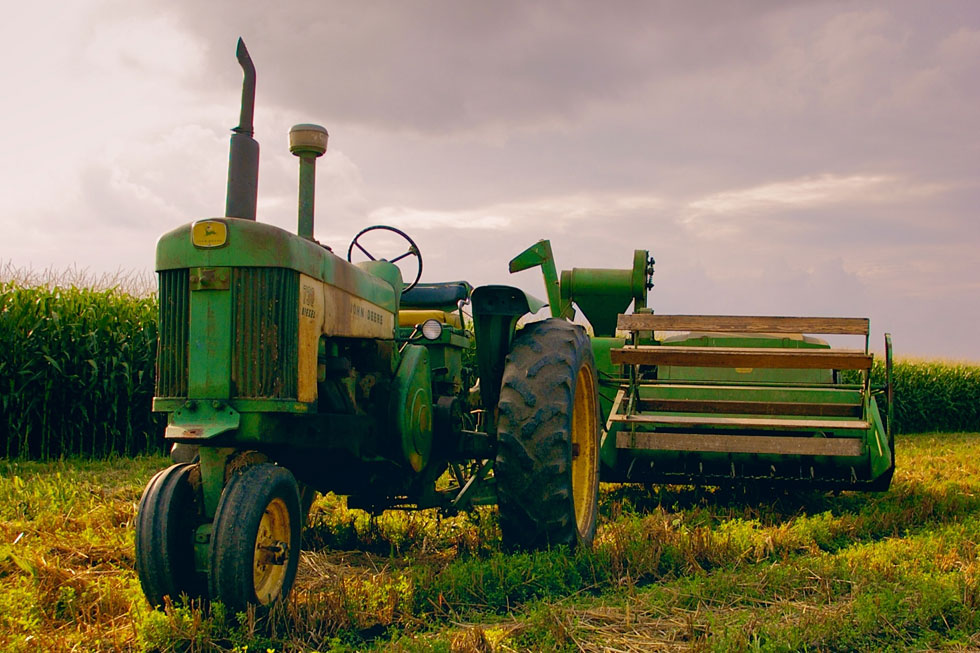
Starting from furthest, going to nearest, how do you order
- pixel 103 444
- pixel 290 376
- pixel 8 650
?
pixel 103 444
pixel 290 376
pixel 8 650

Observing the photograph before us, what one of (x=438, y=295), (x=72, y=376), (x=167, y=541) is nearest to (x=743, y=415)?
(x=438, y=295)

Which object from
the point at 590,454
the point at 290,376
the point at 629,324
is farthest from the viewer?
the point at 629,324

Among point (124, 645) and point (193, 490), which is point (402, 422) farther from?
point (124, 645)

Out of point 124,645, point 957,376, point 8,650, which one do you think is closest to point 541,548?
point 124,645

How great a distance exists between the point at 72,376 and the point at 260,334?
22.2ft

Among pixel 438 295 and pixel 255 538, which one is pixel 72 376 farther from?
pixel 255 538

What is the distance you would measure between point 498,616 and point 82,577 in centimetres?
197

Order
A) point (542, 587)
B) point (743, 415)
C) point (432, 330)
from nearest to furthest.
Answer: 1. point (542, 587)
2. point (432, 330)
3. point (743, 415)

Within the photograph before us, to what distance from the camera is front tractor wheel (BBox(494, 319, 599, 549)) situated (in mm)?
4262

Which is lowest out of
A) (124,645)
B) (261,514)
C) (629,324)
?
(124,645)

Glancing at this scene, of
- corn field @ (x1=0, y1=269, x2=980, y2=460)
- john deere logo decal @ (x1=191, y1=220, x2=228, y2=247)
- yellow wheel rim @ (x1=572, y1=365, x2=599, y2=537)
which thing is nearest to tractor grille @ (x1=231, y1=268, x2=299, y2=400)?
john deere logo decal @ (x1=191, y1=220, x2=228, y2=247)

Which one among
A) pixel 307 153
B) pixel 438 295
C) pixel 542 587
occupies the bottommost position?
pixel 542 587

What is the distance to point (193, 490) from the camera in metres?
3.49

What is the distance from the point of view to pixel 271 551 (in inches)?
132
